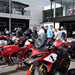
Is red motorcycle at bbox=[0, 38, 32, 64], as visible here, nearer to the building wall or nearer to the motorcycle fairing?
the motorcycle fairing

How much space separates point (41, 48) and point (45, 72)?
2.15ft

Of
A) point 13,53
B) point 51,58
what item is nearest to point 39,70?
point 51,58

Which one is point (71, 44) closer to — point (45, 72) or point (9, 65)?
point (9, 65)

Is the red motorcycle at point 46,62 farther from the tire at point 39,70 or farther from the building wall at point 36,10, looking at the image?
the building wall at point 36,10

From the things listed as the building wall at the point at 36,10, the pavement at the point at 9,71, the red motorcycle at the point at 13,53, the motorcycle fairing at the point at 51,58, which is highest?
the building wall at the point at 36,10

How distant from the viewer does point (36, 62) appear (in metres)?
6.36

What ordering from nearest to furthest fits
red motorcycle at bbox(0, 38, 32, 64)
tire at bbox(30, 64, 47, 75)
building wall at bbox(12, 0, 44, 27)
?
tire at bbox(30, 64, 47, 75) → red motorcycle at bbox(0, 38, 32, 64) → building wall at bbox(12, 0, 44, 27)

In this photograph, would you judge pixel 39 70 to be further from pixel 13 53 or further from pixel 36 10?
pixel 36 10

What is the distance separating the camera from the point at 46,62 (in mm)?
6523

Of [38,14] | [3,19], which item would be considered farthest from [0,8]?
[38,14]

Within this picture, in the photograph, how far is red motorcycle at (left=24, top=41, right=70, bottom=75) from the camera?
6398 mm

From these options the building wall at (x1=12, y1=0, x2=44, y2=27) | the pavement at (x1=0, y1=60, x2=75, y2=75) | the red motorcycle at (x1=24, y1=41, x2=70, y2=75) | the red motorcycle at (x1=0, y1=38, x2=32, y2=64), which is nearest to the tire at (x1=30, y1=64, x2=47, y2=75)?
the red motorcycle at (x1=24, y1=41, x2=70, y2=75)

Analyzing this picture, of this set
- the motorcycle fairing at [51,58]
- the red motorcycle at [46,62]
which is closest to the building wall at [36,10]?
the red motorcycle at [46,62]

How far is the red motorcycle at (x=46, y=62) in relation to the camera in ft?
21.0
